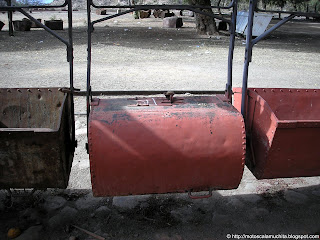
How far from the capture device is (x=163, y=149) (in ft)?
7.41

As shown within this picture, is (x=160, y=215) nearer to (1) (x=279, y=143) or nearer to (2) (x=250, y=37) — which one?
(1) (x=279, y=143)

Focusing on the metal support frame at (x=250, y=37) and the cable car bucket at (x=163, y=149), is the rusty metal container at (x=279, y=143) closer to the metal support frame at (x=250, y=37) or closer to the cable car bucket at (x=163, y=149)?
the metal support frame at (x=250, y=37)

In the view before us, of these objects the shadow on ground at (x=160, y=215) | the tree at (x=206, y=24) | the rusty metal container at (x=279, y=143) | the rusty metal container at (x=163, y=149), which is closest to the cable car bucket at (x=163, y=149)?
the rusty metal container at (x=163, y=149)

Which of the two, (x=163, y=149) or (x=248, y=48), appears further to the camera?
(x=248, y=48)

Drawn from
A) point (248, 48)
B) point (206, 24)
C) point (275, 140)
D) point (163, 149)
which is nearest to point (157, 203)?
point (163, 149)

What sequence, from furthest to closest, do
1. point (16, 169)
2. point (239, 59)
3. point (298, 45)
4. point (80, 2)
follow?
point (80, 2)
point (298, 45)
point (239, 59)
point (16, 169)

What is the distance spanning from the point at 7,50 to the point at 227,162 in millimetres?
10173

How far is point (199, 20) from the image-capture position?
589 inches

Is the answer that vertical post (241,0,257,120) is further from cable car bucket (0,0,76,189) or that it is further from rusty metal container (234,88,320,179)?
cable car bucket (0,0,76,189)

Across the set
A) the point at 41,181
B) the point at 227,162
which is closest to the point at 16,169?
the point at 41,181

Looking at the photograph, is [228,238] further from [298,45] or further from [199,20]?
[199,20]

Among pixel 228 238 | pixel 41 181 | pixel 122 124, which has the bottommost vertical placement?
pixel 228 238

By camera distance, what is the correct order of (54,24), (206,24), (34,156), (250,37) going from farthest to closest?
(54,24)
(206,24)
(250,37)
(34,156)

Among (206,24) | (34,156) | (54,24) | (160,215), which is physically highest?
(206,24)
